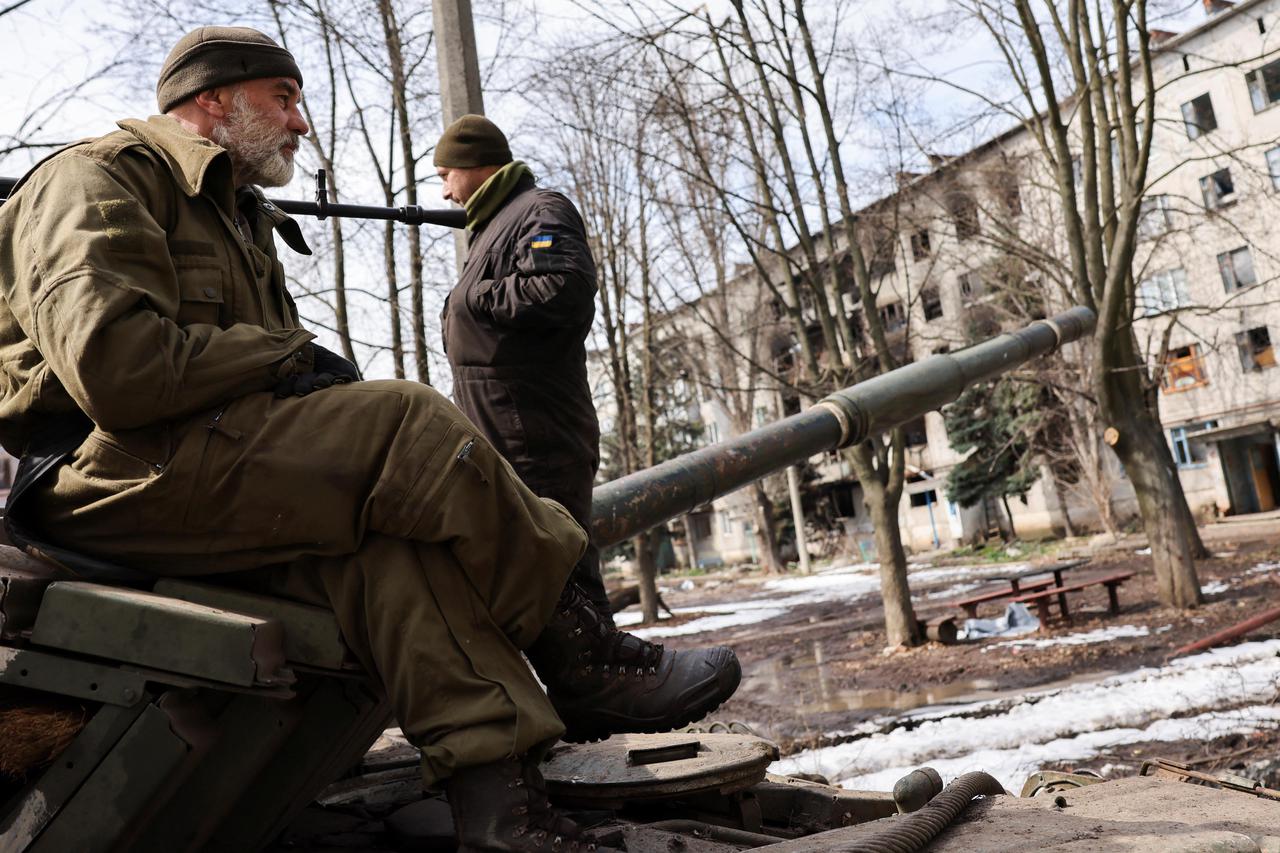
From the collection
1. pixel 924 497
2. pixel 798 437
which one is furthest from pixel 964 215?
pixel 924 497

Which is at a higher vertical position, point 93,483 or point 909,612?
point 93,483

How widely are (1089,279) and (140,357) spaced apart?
1306 cm

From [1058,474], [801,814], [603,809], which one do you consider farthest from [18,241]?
[1058,474]

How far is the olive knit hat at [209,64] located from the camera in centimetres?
249

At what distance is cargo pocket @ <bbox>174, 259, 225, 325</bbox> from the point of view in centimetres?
217

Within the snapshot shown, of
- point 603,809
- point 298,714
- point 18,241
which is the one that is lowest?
point 603,809

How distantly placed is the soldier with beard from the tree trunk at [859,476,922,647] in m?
10.9

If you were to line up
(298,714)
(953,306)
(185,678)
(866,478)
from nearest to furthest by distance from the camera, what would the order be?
(185,678) < (298,714) < (866,478) < (953,306)

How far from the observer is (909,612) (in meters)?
12.8

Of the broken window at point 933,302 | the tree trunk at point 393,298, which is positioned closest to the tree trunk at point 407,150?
the tree trunk at point 393,298

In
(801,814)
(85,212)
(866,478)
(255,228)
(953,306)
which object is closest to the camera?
(85,212)

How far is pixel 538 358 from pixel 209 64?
130 cm

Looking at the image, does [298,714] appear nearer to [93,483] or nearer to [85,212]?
[93,483]

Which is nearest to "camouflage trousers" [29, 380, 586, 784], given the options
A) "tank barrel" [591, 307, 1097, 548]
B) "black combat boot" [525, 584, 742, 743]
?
"black combat boot" [525, 584, 742, 743]
